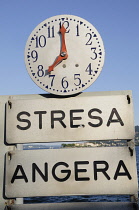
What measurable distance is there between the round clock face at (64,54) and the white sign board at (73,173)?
906 mm

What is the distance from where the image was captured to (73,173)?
11.4 feet

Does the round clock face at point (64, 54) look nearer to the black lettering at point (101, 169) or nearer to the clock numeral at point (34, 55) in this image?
the clock numeral at point (34, 55)

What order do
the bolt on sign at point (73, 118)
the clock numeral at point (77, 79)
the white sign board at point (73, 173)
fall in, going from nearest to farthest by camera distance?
the white sign board at point (73, 173), the bolt on sign at point (73, 118), the clock numeral at point (77, 79)

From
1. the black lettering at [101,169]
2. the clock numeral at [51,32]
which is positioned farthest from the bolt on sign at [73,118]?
the clock numeral at [51,32]

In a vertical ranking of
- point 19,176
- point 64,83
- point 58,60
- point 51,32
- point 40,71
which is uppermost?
point 51,32

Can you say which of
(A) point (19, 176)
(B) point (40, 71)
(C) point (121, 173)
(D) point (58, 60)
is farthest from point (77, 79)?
(A) point (19, 176)

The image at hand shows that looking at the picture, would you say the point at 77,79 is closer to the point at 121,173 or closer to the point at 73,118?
the point at 73,118

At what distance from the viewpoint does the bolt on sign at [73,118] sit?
358cm

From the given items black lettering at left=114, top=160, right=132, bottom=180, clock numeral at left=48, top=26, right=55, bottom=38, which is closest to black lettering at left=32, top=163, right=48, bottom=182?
black lettering at left=114, top=160, right=132, bottom=180

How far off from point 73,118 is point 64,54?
0.93 metres

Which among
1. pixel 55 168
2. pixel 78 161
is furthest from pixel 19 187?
pixel 78 161

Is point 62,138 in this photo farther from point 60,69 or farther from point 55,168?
point 60,69

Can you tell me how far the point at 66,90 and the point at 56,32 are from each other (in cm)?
90

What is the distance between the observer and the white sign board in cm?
342
